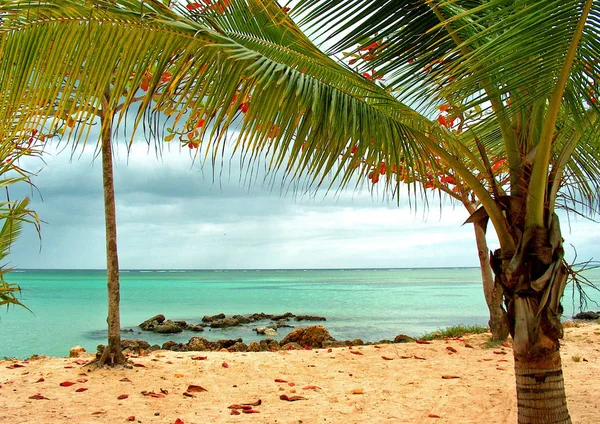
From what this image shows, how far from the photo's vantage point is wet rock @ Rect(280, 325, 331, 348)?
923 centimetres

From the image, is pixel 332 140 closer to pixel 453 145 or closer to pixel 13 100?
pixel 453 145

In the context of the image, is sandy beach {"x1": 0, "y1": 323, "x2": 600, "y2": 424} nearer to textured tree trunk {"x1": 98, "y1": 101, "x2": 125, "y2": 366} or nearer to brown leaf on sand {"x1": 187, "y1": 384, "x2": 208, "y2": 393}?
brown leaf on sand {"x1": 187, "y1": 384, "x2": 208, "y2": 393}

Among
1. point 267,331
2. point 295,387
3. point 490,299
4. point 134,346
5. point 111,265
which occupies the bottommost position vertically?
point 267,331

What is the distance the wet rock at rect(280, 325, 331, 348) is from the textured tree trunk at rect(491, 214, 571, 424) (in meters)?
6.26

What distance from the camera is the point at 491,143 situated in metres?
4.04

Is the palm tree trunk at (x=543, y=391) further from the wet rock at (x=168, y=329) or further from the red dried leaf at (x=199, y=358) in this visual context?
the wet rock at (x=168, y=329)

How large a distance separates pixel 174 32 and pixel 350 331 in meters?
14.3

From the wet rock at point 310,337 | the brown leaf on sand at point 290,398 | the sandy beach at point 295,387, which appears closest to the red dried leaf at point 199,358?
the sandy beach at point 295,387

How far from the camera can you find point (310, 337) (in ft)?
30.7

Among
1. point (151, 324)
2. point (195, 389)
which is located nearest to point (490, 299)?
point (195, 389)

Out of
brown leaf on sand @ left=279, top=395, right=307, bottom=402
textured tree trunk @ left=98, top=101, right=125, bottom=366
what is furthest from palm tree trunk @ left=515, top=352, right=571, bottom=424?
textured tree trunk @ left=98, top=101, right=125, bottom=366

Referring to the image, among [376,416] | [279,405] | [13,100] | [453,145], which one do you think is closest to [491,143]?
[453,145]

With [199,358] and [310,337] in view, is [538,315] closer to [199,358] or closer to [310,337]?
[199,358]

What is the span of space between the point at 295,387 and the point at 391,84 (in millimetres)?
3436
